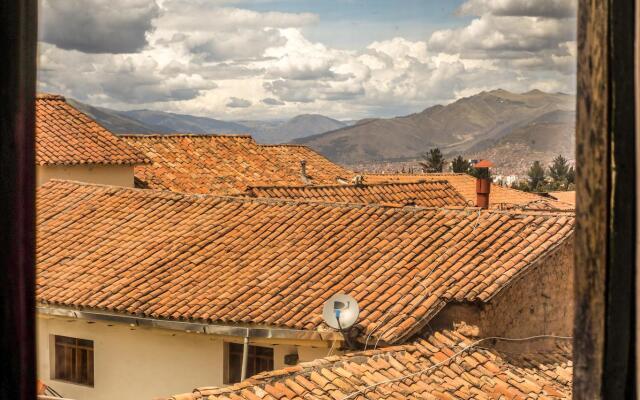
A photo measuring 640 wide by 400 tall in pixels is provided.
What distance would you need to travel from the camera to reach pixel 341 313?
403 inches

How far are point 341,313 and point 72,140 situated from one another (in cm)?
1412

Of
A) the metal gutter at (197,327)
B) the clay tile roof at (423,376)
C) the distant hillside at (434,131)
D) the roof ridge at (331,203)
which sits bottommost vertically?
the clay tile roof at (423,376)

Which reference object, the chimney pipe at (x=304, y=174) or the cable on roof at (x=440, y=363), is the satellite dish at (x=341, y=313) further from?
the chimney pipe at (x=304, y=174)

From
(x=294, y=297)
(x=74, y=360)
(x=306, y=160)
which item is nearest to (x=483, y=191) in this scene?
(x=294, y=297)

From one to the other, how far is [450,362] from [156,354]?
4.34 m

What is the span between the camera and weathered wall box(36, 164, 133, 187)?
21078mm

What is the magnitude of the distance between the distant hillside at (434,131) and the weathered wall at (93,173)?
68081mm

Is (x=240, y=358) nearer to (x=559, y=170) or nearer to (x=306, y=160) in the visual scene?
(x=306, y=160)

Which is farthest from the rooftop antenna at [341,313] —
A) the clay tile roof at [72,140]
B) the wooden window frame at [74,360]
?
the clay tile roof at [72,140]

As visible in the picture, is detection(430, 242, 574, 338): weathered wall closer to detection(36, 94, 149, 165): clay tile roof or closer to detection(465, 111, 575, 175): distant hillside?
detection(36, 94, 149, 165): clay tile roof

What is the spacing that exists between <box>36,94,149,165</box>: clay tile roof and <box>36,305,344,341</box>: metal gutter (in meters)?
8.93

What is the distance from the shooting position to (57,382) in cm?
1310

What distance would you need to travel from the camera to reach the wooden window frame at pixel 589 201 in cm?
106

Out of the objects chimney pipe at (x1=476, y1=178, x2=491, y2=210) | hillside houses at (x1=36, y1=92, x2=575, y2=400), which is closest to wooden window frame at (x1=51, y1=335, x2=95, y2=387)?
hillside houses at (x1=36, y1=92, x2=575, y2=400)
